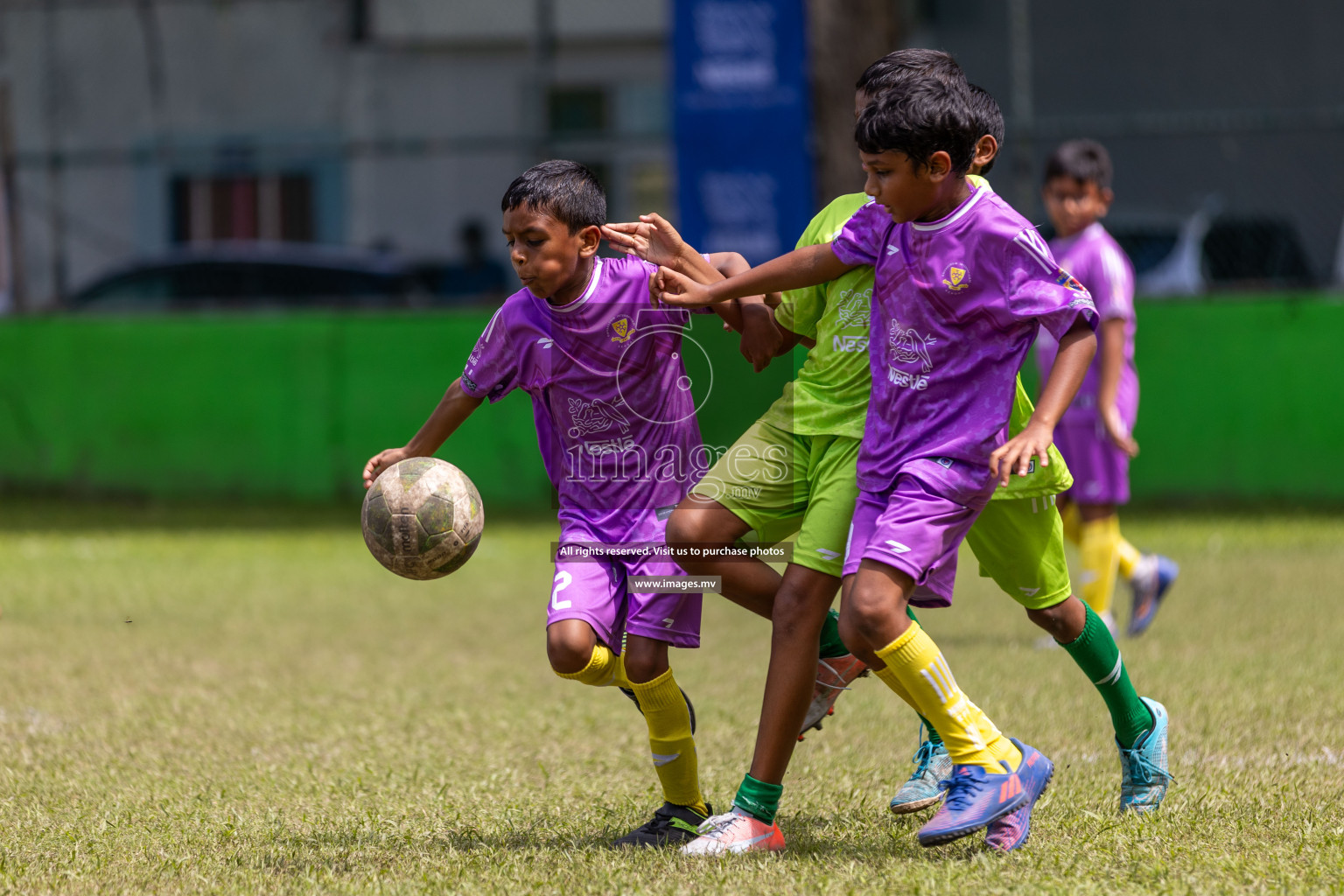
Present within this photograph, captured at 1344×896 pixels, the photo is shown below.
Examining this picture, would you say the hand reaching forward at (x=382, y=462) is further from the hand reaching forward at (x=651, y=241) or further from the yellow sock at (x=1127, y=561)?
the yellow sock at (x=1127, y=561)

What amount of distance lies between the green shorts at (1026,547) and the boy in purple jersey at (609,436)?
2.53 feet

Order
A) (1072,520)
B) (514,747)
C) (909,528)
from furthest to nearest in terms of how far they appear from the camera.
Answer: (1072,520)
(514,747)
(909,528)

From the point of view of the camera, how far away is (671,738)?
4145 millimetres

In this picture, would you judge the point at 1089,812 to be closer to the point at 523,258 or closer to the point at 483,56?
the point at 523,258

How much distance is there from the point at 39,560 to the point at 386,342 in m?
3.67

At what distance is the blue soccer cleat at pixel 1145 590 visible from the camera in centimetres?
727

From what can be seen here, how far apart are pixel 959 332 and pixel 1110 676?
114 cm

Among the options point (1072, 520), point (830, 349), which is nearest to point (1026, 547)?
point (830, 349)

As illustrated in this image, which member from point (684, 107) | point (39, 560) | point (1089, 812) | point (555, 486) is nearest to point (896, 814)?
point (1089, 812)

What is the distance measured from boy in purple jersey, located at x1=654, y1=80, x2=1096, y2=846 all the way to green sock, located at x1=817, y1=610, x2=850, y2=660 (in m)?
0.51

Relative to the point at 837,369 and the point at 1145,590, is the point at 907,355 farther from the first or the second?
the point at 1145,590

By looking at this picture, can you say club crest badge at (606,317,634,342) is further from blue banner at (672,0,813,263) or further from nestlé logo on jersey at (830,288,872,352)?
blue banner at (672,0,813,263)

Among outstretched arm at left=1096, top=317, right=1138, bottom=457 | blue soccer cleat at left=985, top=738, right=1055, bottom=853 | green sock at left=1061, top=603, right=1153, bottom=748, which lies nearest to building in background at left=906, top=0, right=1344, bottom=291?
outstretched arm at left=1096, top=317, right=1138, bottom=457

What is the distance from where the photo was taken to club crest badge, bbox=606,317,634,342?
417 cm
